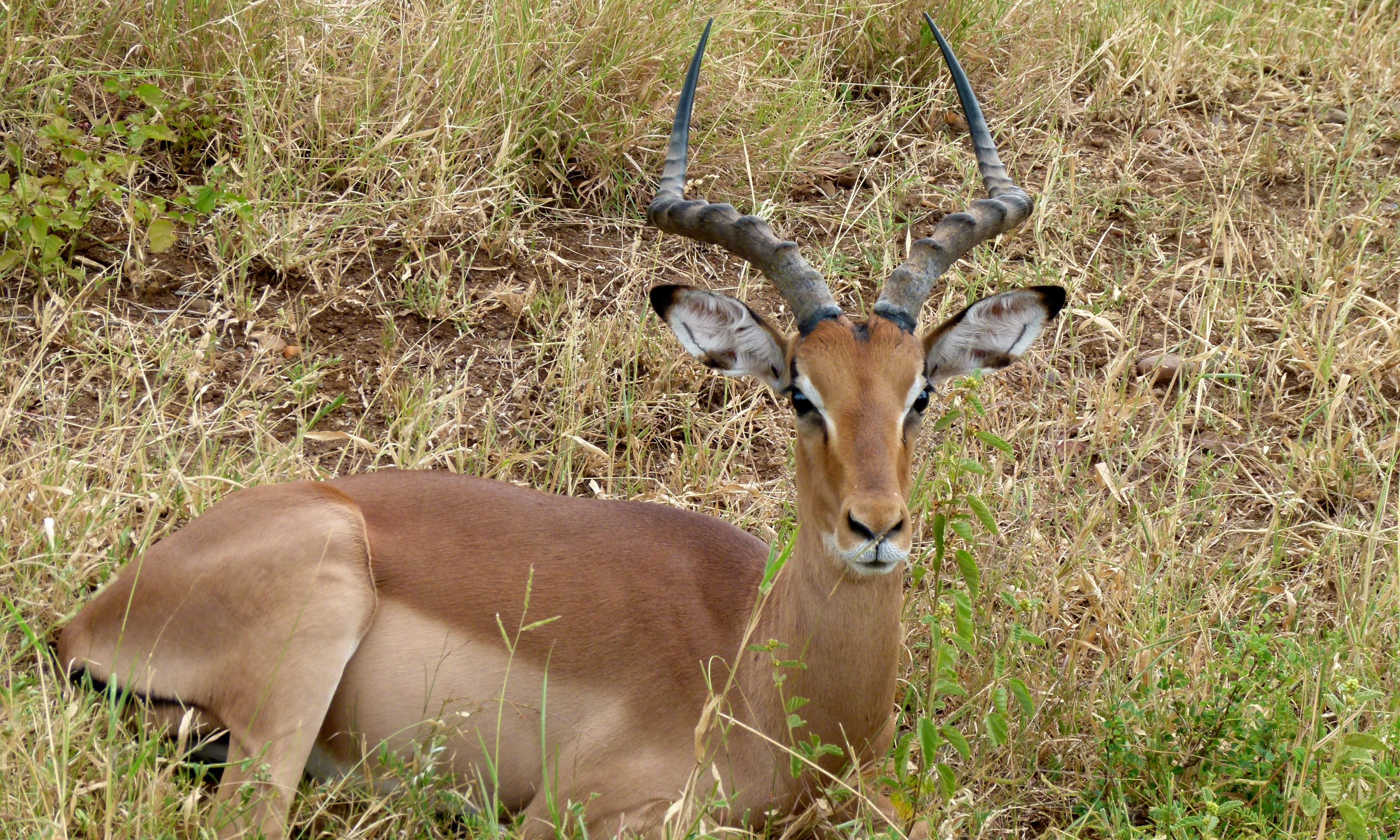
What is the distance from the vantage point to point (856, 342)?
10.7 feet

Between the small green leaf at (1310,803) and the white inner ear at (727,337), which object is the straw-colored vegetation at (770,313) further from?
the white inner ear at (727,337)

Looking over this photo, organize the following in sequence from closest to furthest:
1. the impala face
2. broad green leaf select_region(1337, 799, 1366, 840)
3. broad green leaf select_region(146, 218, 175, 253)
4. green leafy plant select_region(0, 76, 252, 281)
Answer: broad green leaf select_region(1337, 799, 1366, 840)
the impala face
green leafy plant select_region(0, 76, 252, 281)
broad green leaf select_region(146, 218, 175, 253)

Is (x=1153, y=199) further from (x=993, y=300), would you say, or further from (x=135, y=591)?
(x=135, y=591)

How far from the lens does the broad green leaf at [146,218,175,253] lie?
16.6ft

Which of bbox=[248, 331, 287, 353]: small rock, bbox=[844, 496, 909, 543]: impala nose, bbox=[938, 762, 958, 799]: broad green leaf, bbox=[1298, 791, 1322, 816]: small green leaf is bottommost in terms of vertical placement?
bbox=[248, 331, 287, 353]: small rock

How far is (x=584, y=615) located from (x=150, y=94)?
9.26 ft

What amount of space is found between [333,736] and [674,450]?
1821mm

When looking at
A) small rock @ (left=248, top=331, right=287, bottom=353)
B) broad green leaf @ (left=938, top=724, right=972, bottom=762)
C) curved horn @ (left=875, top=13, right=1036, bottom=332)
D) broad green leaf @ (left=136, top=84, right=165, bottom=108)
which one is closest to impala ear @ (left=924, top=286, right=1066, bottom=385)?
curved horn @ (left=875, top=13, right=1036, bottom=332)

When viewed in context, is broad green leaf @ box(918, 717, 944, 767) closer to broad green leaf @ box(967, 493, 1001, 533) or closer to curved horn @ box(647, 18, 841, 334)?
broad green leaf @ box(967, 493, 1001, 533)

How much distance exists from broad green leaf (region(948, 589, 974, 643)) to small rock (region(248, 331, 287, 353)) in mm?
2981

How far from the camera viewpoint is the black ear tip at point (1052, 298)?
3457 mm

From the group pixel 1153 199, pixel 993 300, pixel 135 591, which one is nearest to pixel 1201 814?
pixel 993 300

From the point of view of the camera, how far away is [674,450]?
16.4 ft

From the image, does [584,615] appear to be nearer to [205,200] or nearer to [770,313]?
[770,313]
